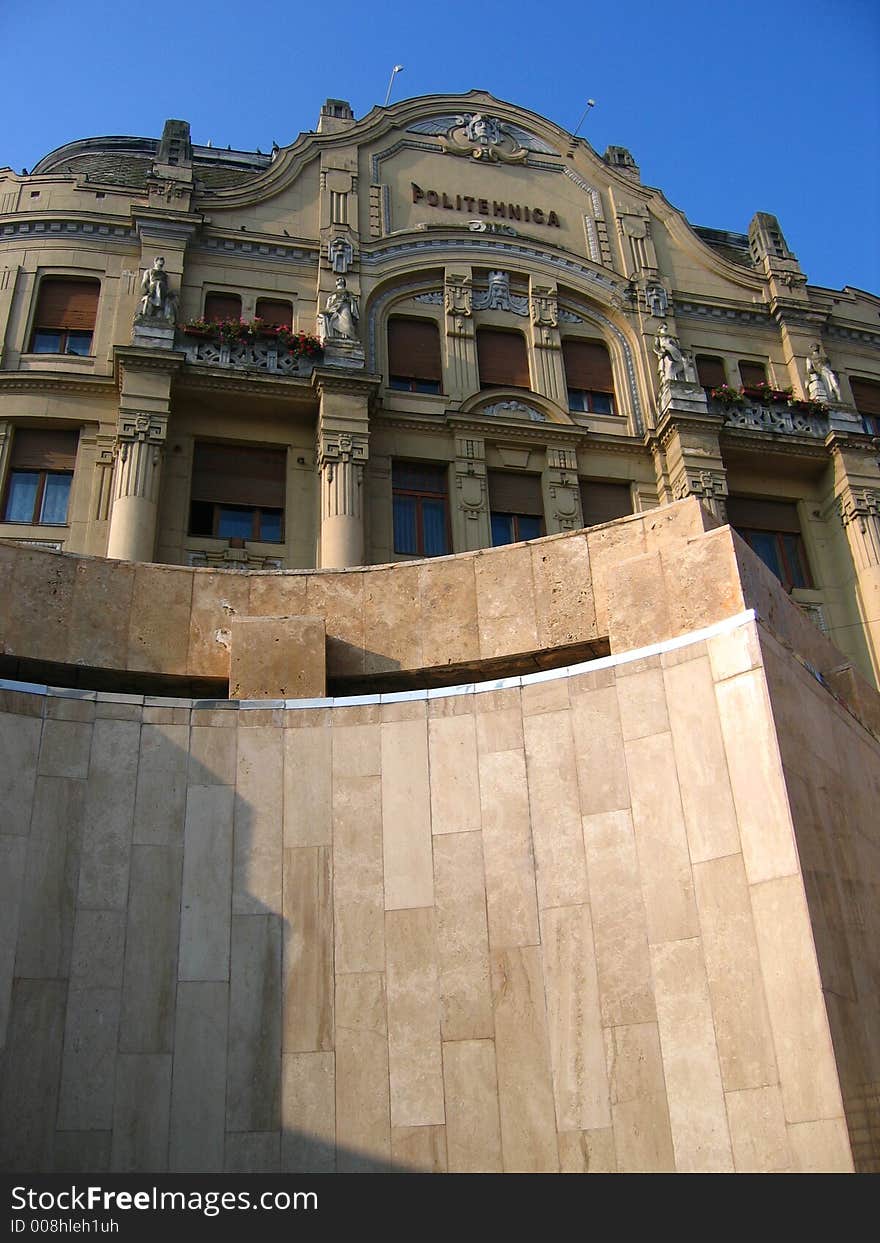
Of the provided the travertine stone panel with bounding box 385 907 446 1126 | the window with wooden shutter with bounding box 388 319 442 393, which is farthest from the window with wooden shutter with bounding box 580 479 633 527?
the travertine stone panel with bounding box 385 907 446 1126

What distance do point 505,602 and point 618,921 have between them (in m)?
4.44

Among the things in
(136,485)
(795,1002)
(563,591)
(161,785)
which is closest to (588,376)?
(136,485)

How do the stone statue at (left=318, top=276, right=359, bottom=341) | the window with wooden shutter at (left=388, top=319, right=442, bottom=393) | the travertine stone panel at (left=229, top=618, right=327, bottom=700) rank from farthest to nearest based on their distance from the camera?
the window with wooden shutter at (left=388, top=319, right=442, bottom=393)
the stone statue at (left=318, top=276, right=359, bottom=341)
the travertine stone panel at (left=229, top=618, right=327, bottom=700)

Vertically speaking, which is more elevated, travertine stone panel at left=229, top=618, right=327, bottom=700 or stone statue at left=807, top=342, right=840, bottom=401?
stone statue at left=807, top=342, right=840, bottom=401

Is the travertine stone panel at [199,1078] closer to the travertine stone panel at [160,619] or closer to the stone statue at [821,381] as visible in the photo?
the travertine stone panel at [160,619]

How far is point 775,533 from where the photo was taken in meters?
29.0

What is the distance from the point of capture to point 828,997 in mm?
10195

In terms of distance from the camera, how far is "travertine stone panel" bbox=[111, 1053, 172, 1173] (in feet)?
34.8

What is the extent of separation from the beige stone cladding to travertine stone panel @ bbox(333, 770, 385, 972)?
33 millimetres

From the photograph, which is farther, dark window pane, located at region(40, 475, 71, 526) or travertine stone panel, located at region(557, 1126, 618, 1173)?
dark window pane, located at region(40, 475, 71, 526)

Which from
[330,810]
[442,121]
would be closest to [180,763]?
[330,810]

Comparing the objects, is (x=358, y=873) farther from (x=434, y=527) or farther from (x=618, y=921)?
(x=434, y=527)

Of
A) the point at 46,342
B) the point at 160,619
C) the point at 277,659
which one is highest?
the point at 46,342

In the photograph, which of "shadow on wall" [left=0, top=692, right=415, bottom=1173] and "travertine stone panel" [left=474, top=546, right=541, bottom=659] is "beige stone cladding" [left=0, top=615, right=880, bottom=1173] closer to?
"shadow on wall" [left=0, top=692, right=415, bottom=1173]
